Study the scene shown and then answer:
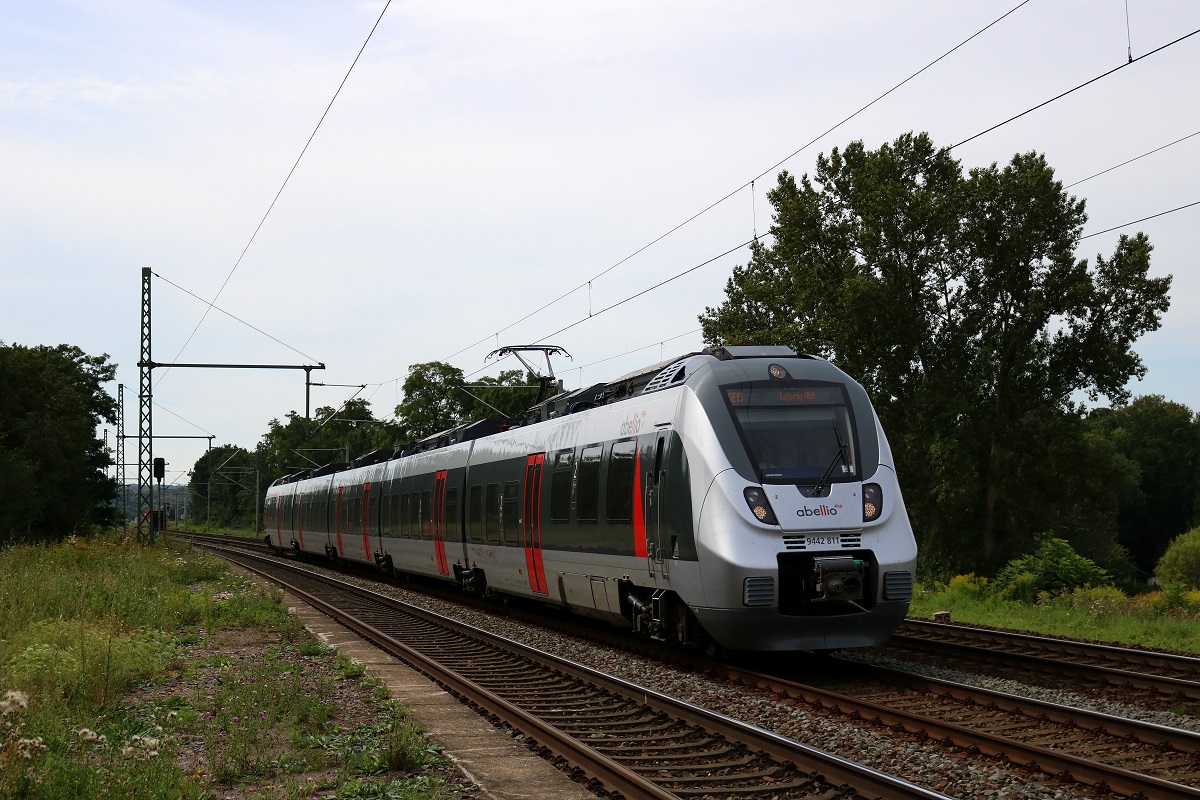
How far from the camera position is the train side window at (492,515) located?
20.7 m

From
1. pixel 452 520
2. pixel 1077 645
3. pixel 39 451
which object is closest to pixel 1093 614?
pixel 1077 645

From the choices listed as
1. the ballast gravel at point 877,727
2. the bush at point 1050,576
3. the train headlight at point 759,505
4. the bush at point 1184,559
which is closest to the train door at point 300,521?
the bush at point 1050,576

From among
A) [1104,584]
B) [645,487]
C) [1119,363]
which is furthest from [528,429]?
[1119,363]

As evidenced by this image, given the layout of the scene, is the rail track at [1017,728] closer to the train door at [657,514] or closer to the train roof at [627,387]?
the train door at [657,514]

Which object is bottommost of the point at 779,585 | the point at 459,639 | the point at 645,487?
the point at 459,639

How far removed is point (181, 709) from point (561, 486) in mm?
7710

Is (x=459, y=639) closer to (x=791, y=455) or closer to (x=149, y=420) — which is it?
(x=791, y=455)

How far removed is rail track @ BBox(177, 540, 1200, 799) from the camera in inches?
299

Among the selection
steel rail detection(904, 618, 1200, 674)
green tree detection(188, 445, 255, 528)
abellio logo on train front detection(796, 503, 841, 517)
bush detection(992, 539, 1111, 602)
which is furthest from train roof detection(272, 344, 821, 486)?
green tree detection(188, 445, 255, 528)

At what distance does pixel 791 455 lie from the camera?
12586 mm

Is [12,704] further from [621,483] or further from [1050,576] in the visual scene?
[1050,576]

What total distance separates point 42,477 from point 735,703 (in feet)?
139

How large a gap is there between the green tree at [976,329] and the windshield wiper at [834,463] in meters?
28.1

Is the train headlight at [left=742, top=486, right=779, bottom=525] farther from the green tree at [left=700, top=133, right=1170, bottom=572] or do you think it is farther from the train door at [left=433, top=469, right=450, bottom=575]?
the green tree at [left=700, top=133, right=1170, bottom=572]
